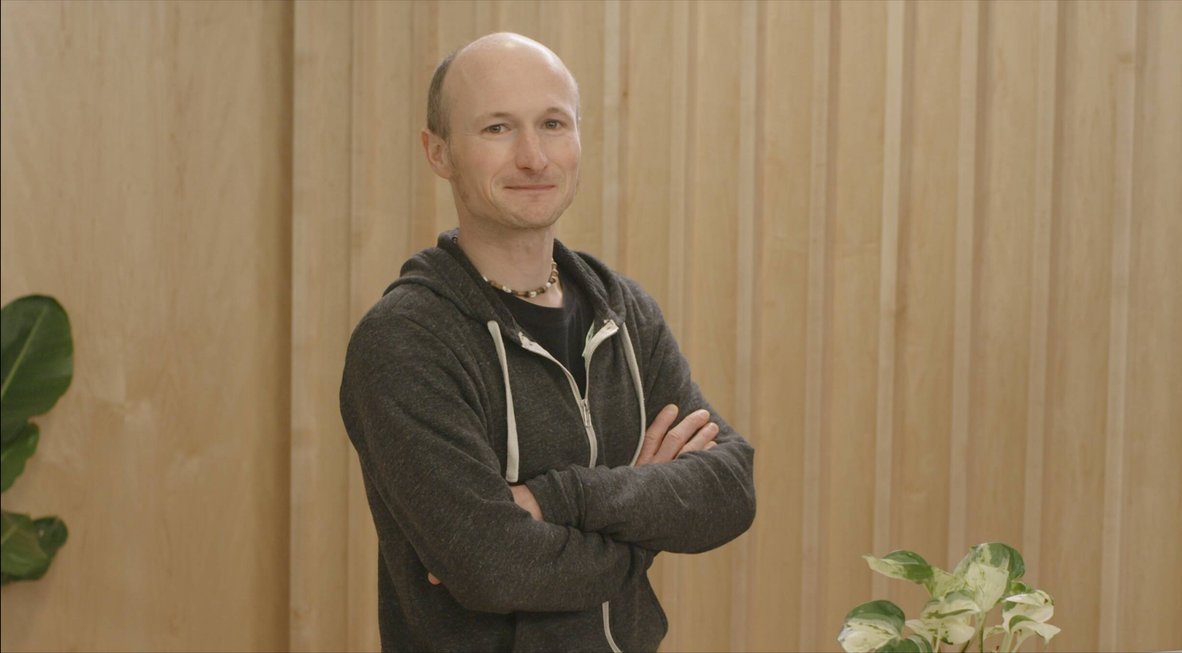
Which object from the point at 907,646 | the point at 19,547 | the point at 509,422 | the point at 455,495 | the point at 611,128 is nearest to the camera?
the point at 907,646

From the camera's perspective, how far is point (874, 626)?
1100 mm

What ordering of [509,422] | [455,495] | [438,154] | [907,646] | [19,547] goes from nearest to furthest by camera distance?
[907,646]
[455,495]
[509,422]
[438,154]
[19,547]

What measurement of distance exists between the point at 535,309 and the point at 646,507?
33 centimetres

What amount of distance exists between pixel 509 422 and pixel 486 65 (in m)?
0.50

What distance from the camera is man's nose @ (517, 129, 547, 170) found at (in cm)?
176

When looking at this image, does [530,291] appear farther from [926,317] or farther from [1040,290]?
[1040,290]

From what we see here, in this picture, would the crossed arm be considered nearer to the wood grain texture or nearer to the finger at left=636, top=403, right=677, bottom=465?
the finger at left=636, top=403, right=677, bottom=465

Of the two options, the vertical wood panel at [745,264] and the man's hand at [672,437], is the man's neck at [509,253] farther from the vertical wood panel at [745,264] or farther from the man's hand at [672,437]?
the vertical wood panel at [745,264]

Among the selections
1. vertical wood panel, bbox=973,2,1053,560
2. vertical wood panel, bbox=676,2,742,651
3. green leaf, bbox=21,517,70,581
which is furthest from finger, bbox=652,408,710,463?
green leaf, bbox=21,517,70,581

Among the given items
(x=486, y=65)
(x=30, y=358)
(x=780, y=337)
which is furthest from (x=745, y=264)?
(x=30, y=358)

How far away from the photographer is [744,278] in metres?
3.03

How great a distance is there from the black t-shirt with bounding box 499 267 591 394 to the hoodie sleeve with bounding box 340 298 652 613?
142 mm

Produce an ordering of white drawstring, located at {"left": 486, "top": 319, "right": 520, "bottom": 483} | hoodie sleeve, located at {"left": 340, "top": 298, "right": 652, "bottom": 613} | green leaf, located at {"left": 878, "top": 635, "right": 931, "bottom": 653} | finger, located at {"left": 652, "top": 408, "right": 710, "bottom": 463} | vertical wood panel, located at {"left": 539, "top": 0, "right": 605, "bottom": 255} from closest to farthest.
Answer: green leaf, located at {"left": 878, "top": 635, "right": 931, "bottom": 653} → hoodie sleeve, located at {"left": 340, "top": 298, "right": 652, "bottom": 613} → white drawstring, located at {"left": 486, "top": 319, "right": 520, "bottom": 483} → finger, located at {"left": 652, "top": 408, "right": 710, "bottom": 463} → vertical wood panel, located at {"left": 539, "top": 0, "right": 605, "bottom": 255}

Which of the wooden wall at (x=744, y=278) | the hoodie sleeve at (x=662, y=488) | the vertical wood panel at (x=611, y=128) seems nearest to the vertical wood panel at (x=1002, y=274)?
the wooden wall at (x=744, y=278)
